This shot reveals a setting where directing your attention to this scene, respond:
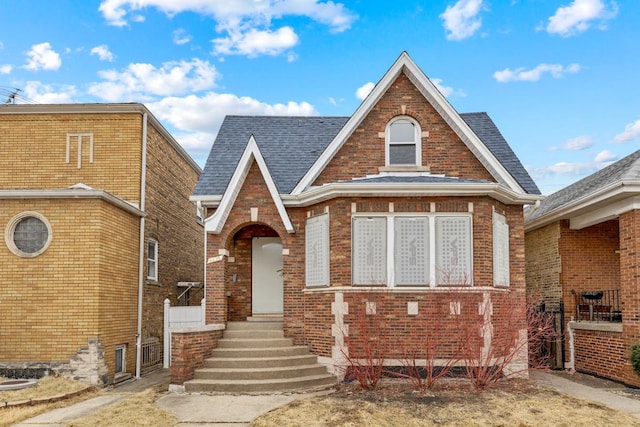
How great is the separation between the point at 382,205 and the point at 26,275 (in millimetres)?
7886

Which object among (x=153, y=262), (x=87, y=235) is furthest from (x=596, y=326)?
(x=153, y=262)

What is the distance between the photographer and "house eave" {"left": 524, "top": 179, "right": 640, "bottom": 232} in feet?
39.6

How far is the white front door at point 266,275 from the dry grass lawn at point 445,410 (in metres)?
4.47

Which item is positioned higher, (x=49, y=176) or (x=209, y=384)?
(x=49, y=176)

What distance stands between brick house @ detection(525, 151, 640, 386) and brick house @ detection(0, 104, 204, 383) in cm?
1033

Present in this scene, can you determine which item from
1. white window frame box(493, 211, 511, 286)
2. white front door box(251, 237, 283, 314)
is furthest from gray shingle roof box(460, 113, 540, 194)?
white front door box(251, 237, 283, 314)

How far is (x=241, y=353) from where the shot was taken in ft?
41.7

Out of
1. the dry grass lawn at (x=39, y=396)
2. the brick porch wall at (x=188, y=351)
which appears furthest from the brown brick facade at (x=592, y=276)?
the dry grass lawn at (x=39, y=396)

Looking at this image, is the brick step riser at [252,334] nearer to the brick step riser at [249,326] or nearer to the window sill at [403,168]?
the brick step riser at [249,326]

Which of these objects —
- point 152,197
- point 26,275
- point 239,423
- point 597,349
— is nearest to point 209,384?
point 239,423

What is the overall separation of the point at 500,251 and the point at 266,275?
581 cm

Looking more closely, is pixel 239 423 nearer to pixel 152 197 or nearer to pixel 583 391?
pixel 583 391

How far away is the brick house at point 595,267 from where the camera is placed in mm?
12414

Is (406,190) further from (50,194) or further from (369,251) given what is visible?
(50,194)
